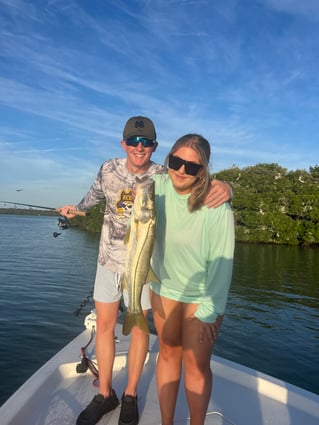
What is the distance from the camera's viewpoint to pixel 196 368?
10.5 ft

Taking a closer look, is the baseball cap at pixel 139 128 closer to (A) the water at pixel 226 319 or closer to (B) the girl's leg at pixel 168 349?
(B) the girl's leg at pixel 168 349

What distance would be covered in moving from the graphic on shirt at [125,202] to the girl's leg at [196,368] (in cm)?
135

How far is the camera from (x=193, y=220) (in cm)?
315

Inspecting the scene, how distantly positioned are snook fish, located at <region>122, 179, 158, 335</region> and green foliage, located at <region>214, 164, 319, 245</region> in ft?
193

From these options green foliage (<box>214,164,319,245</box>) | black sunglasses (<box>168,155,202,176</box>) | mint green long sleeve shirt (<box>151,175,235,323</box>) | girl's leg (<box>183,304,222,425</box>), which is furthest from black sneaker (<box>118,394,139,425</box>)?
green foliage (<box>214,164,319,245</box>)

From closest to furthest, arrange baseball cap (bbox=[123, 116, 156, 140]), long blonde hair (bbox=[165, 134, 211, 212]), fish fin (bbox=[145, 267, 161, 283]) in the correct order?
long blonde hair (bbox=[165, 134, 211, 212])
fish fin (bbox=[145, 267, 161, 283])
baseball cap (bbox=[123, 116, 156, 140])

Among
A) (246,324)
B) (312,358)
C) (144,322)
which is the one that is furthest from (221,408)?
(246,324)

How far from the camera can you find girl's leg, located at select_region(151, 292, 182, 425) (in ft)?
11.0

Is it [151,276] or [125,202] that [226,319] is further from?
[151,276]

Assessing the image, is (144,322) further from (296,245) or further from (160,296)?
(296,245)

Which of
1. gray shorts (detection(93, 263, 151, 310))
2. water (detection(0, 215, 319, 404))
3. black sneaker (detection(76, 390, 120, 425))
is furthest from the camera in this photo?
water (detection(0, 215, 319, 404))

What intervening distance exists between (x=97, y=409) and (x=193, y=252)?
2.11 meters

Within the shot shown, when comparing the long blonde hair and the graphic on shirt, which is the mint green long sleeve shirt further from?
the graphic on shirt

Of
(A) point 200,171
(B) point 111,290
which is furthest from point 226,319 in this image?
(A) point 200,171
